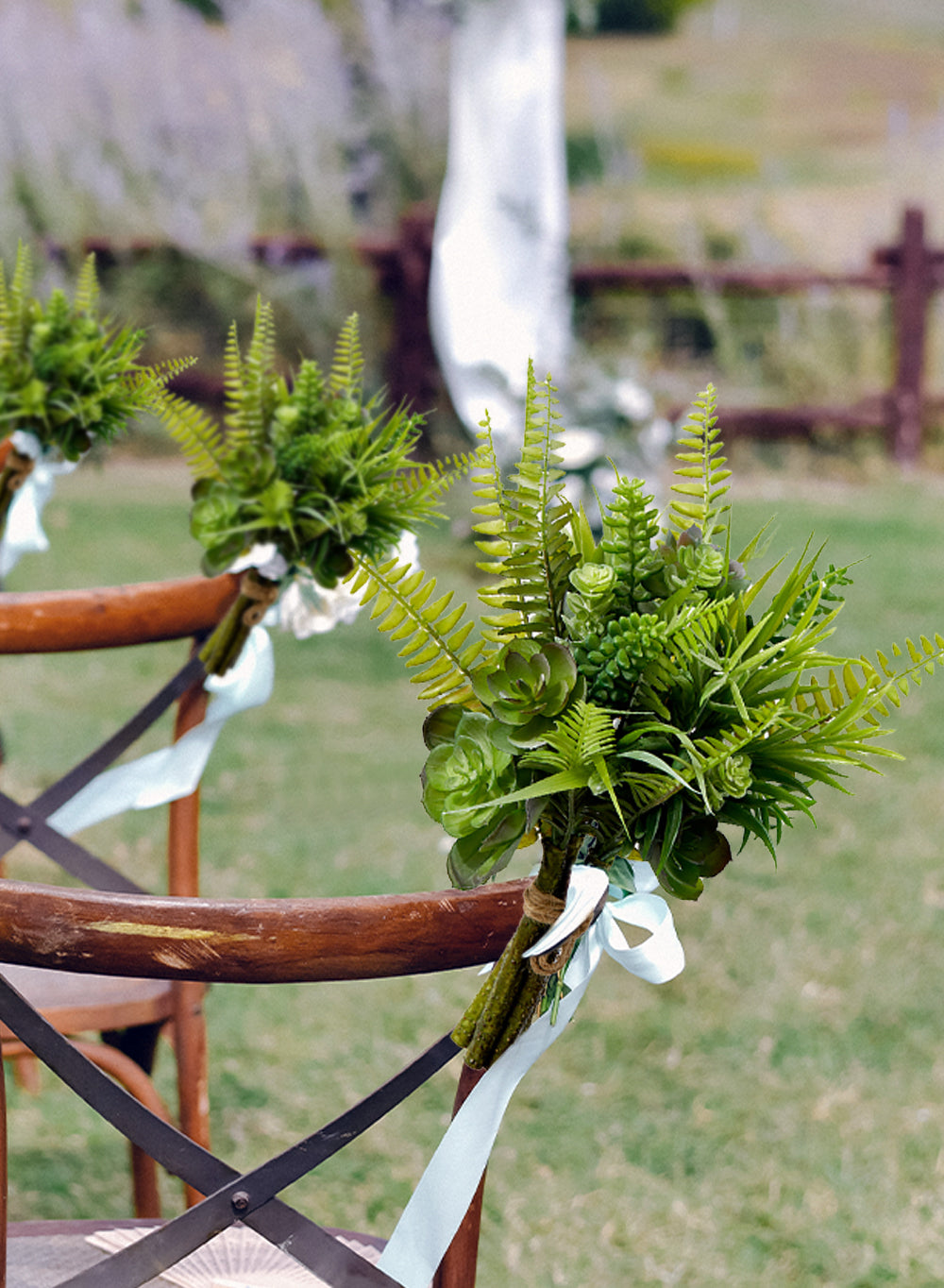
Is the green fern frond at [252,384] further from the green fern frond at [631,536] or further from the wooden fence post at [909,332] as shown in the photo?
the wooden fence post at [909,332]

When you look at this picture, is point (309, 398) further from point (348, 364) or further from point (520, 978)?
point (520, 978)

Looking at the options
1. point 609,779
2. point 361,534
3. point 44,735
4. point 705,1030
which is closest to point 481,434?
point 609,779

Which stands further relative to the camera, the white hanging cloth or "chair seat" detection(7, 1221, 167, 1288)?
the white hanging cloth

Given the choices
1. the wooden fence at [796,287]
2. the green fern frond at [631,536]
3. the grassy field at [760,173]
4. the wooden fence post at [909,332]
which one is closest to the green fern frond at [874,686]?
the green fern frond at [631,536]

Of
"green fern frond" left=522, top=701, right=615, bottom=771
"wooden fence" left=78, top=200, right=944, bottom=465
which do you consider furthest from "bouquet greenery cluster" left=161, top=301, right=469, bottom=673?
"wooden fence" left=78, top=200, right=944, bottom=465

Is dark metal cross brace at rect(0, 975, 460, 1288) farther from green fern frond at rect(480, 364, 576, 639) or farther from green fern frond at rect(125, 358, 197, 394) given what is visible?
green fern frond at rect(125, 358, 197, 394)

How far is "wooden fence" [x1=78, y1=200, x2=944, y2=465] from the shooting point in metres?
8.80

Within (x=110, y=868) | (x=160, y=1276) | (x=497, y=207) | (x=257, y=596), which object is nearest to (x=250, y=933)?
(x=160, y=1276)

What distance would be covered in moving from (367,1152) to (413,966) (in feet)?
5.17

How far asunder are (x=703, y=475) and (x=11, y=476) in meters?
1.48

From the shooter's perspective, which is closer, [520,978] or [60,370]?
[520,978]

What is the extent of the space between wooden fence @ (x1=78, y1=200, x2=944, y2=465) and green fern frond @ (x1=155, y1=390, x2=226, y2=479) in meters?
7.33

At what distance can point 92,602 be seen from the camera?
4.60 ft

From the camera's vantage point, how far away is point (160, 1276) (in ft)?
3.75
